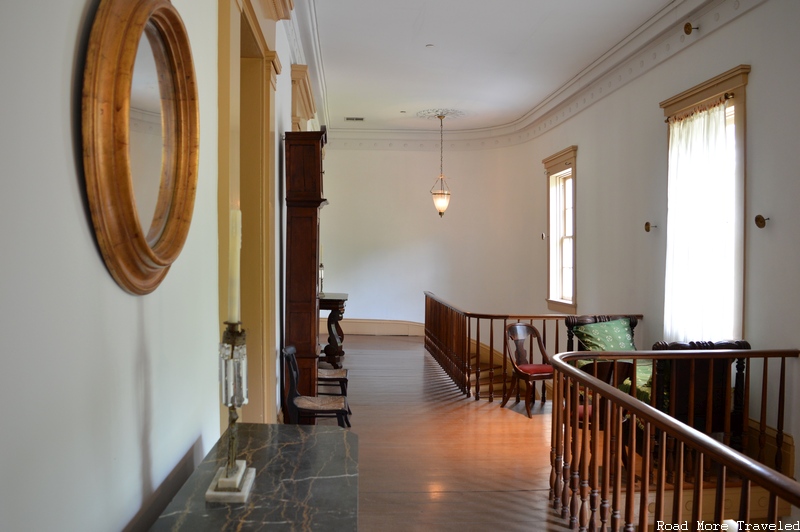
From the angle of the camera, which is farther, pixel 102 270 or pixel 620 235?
pixel 620 235

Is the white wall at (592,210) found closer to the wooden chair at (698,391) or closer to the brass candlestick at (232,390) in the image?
the wooden chair at (698,391)

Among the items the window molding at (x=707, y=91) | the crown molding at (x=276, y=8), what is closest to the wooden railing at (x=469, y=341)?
the window molding at (x=707, y=91)

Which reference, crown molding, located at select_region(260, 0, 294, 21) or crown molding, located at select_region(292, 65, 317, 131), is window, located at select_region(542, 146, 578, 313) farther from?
crown molding, located at select_region(260, 0, 294, 21)

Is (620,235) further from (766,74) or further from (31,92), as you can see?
(31,92)

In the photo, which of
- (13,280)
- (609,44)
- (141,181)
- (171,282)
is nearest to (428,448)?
(171,282)

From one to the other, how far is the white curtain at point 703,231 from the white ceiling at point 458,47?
3.75 ft

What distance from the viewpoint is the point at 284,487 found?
1.49 meters

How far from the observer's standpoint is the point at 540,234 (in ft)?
30.3

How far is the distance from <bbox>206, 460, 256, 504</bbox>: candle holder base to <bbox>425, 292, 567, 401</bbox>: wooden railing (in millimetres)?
4610

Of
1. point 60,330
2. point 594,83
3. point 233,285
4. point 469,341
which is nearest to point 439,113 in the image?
point 594,83

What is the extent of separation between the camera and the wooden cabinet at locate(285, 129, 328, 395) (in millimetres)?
4875

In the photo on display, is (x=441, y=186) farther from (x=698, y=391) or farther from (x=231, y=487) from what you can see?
(x=231, y=487)

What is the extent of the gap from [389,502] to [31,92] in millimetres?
3269

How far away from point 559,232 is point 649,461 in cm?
631
